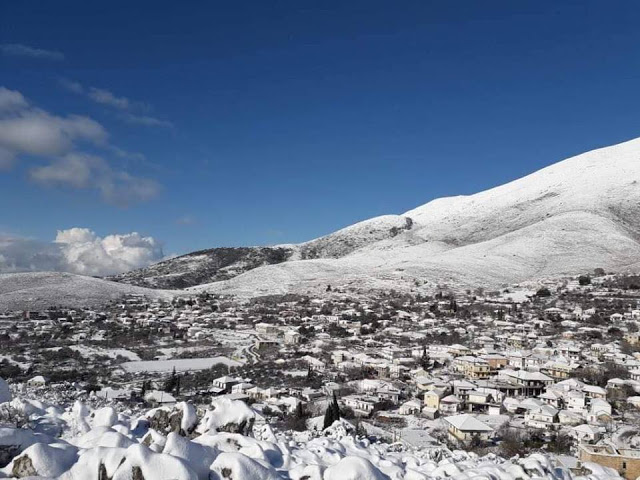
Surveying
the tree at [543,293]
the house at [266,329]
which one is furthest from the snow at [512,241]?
the house at [266,329]

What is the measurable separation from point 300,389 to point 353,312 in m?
28.3

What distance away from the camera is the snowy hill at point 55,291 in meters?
60.1

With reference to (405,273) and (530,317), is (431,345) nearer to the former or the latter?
(530,317)

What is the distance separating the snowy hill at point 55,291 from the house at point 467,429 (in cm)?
5139

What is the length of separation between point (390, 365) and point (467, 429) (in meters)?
11.7

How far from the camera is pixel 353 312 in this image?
53.2 m

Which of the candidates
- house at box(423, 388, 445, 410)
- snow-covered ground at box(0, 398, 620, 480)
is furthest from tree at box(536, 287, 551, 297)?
snow-covered ground at box(0, 398, 620, 480)

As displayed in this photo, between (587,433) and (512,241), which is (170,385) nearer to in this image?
(587,433)

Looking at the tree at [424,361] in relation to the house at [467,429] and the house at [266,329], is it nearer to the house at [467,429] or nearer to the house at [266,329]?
the house at [467,429]

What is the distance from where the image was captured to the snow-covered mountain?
75062 mm

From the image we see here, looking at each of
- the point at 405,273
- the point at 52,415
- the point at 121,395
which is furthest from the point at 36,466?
the point at 405,273

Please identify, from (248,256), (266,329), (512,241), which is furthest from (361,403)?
(248,256)

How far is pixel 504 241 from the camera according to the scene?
90.2 metres

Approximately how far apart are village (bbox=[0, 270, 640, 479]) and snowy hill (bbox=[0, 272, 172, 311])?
564cm
